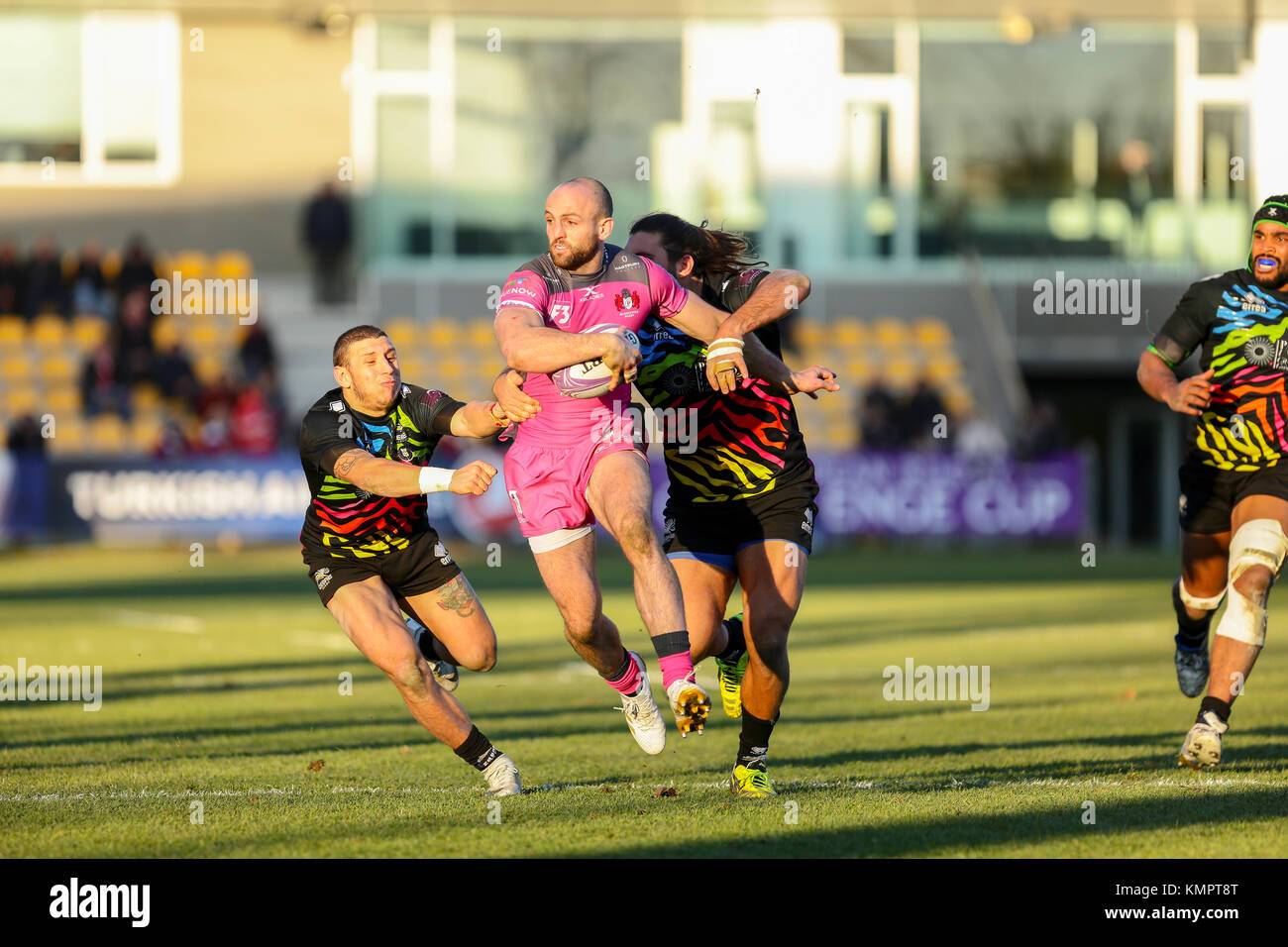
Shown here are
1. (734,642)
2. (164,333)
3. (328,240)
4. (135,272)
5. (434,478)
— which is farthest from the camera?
(328,240)

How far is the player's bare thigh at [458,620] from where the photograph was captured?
7727mm

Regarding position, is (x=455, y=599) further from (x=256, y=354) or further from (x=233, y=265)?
(x=233, y=265)

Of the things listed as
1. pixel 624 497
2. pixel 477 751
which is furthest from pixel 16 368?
pixel 624 497

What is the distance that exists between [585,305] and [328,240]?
25.0 m

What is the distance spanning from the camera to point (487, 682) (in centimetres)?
1280

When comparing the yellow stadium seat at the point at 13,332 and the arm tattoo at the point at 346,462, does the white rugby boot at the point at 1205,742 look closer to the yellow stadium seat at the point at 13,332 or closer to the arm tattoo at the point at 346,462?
the arm tattoo at the point at 346,462

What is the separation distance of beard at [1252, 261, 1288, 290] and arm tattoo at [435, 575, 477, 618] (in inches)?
161

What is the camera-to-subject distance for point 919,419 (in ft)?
89.6

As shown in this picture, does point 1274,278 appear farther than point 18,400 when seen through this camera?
No

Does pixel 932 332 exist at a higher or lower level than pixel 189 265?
lower

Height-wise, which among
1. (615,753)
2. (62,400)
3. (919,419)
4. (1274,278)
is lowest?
(615,753)

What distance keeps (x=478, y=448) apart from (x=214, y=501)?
400 cm

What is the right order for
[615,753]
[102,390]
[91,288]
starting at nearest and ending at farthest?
[615,753] < [102,390] < [91,288]
